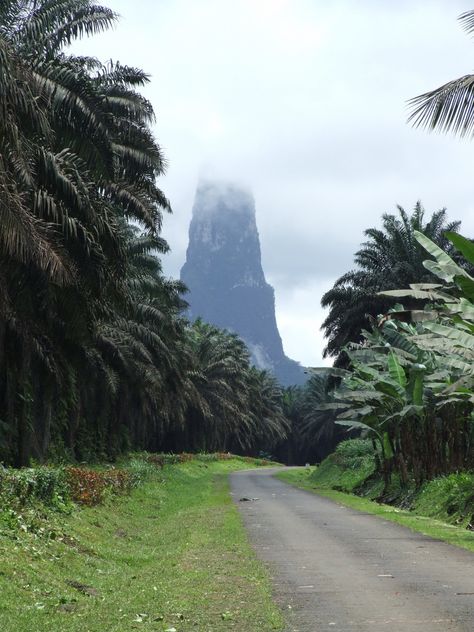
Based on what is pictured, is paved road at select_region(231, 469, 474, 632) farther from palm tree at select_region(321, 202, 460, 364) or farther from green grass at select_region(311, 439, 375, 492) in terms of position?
palm tree at select_region(321, 202, 460, 364)

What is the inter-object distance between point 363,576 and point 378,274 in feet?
122

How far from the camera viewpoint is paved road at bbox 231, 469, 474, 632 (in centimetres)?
820

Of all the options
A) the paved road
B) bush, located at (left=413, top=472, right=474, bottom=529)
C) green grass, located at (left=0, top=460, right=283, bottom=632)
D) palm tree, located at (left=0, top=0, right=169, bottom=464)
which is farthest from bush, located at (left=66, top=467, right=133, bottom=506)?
bush, located at (left=413, top=472, right=474, bottom=529)

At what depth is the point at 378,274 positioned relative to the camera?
4731cm

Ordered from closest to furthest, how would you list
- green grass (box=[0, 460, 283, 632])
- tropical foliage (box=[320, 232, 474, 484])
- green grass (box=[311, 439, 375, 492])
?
green grass (box=[0, 460, 283, 632]) < tropical foliage (box=[320, 232, 474, 484]) < green grass (box=[311, 439, 375, 492])

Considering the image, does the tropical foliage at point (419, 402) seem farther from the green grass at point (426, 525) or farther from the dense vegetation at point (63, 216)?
the dense vegetation at point (63, 216)

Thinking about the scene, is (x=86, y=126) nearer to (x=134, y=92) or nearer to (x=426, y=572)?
(x=134, y=92)

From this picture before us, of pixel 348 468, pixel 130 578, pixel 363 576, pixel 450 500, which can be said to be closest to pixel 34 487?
pixel 130 578

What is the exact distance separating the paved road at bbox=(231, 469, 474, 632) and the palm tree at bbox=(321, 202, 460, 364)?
26.3 meters

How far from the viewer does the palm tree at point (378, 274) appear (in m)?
44.9

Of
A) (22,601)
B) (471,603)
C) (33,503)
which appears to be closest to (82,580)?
(22,601)

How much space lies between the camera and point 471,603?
29.3ft

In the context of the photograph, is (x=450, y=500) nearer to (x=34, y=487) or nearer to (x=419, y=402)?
(x=419, y=402)

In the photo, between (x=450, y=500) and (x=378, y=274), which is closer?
(x=450, y=500)
